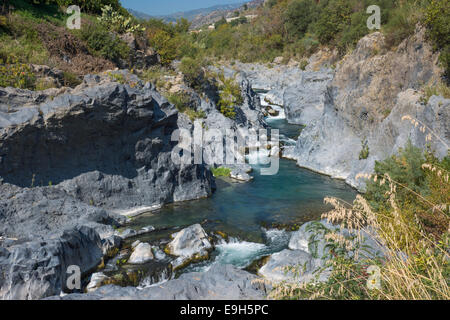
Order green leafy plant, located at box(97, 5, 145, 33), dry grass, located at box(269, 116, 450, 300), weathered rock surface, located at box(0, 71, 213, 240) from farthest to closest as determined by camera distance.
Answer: green leafy plant, located at box(97, 5, 145, 33) → weathered rock surface, located at box(0, 71, 213, 240) → dry grass, located at box(269, 116, 450, 300)

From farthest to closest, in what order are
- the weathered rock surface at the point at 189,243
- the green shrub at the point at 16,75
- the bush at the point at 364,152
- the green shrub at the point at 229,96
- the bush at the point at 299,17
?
1. the bush at the point at 299,17
2. the green shrub at the point at 229,96
3. the bush at the point at 364,152
4. the green shrub at the point at 16,75
5. the weathered rock surface at the point at 189,243

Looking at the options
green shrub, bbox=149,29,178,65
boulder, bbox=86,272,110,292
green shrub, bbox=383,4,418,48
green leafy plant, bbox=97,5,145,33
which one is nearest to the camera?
boulder, bbox=86,272,110,292

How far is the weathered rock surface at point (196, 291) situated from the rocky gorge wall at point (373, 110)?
8.15 m

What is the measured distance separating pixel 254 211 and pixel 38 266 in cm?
715

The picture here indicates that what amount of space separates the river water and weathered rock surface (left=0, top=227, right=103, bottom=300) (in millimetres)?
2554

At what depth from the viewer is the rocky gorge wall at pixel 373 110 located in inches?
486

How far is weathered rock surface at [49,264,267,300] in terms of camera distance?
4743mm

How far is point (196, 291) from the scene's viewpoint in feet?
16.5

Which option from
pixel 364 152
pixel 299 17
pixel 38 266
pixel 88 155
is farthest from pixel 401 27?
pixel 299 17

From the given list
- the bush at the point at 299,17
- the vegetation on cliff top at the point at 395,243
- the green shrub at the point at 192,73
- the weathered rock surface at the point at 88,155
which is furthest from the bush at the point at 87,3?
the bush at the point at 299,17

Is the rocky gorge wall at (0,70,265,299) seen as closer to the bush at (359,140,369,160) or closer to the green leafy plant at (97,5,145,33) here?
the green leafy plant at (97,5,145,33)

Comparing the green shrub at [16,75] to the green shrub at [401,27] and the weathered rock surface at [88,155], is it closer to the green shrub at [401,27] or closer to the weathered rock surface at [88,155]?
the weathered rock surface at [88,155]

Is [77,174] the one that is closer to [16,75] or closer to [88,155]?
[88,155]

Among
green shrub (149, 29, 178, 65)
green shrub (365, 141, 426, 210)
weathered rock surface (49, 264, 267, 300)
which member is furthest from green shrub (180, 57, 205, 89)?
weathered rock surface (49, 264, 267, 300)
